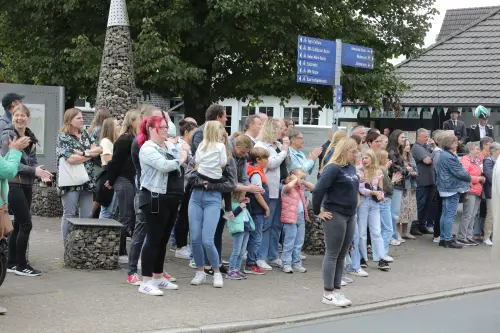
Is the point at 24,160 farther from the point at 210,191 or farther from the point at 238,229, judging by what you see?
the point at 238,229

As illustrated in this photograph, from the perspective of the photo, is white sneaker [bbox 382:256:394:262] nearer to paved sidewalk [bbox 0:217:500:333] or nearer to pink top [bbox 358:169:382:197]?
paved sidewalk [bbox 0:217:500:333]

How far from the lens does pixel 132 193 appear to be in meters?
10.8

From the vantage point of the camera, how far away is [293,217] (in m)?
11.3

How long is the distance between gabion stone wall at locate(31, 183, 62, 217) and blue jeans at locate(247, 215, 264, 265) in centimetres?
633

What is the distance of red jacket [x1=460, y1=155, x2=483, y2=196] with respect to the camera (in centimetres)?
1498

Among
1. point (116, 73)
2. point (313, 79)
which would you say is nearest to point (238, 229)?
point (313, 79)

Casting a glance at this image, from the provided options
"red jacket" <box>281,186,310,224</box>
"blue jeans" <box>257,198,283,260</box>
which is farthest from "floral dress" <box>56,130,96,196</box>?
"red jacket" <box>281,186,310,224</box>

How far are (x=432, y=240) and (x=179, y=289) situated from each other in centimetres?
700

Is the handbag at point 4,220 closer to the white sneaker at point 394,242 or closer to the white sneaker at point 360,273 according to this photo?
the white sneaker at point 360,273

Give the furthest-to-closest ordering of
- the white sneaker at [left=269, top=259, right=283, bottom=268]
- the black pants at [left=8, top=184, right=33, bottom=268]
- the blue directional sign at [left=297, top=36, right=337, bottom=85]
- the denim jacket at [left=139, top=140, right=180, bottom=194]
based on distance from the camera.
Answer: the blue directional sign at [left=297, top=36, right=337, bottom=85] < the white sneaker at [left=269, top=259, right=283, bottom=268] < the black pants at [left=8, top=184, right=33, bottom=268] < the denim jacket at [left=139, top=140, right=180, bottom=194]

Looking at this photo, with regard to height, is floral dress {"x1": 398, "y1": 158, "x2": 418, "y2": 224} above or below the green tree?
below

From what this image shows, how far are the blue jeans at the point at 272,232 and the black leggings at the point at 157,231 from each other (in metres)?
2.26

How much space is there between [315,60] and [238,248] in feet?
15.9

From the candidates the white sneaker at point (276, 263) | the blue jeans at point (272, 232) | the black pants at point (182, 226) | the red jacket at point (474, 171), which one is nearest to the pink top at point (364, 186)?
the blue jeans at point (272, 232)
